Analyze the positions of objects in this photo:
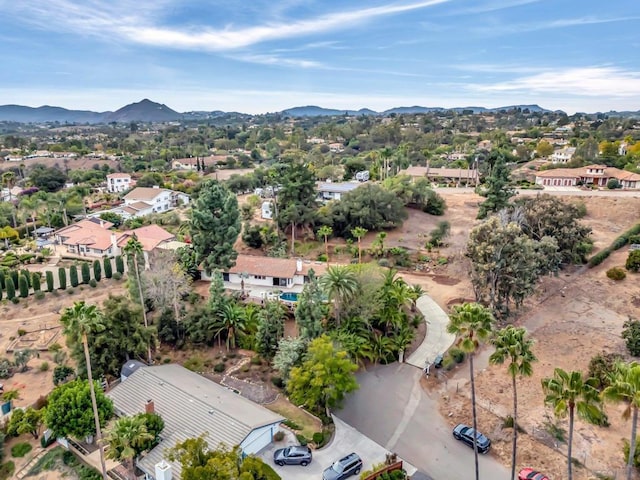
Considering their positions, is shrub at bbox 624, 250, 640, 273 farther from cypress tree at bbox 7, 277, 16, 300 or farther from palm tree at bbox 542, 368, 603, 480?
cypress tree at bbox 7, 277, 16, 300

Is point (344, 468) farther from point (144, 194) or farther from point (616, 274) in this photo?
point (144, 194)

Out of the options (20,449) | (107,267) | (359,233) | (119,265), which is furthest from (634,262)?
(107,267)

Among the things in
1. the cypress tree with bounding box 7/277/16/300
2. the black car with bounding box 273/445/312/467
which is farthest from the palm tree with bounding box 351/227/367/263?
the cypress tree with bounding box 7/277/16/300

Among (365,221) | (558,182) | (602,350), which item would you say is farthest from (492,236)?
(558,182)

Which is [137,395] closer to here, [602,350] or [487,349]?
[487,349]

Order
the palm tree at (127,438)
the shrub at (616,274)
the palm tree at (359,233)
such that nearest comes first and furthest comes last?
the palm tree at (127,438)
the shrub at (616,274)
the palm tree at (359,233)

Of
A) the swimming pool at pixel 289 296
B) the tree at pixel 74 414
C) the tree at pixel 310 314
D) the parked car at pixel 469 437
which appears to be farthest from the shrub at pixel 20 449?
the parked car at pixel 469 437

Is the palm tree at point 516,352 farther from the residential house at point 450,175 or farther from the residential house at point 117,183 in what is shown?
the residential house at point 117,183
